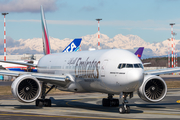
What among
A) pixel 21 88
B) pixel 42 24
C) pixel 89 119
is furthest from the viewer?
pixel 42 24

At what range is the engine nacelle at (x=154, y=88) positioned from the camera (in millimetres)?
23953

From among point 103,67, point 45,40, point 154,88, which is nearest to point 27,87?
point 103,67

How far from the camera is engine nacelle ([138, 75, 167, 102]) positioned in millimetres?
23953

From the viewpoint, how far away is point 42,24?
133 feet

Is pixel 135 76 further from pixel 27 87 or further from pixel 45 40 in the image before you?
pixel 45 40

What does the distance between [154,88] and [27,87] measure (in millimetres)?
10539

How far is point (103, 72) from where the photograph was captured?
22.2 meters

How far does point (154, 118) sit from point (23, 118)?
28.3ft

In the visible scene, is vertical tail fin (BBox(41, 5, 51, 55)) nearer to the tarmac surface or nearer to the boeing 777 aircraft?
the boeing 777 aircraft

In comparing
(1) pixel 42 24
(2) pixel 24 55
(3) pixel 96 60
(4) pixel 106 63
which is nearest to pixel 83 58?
(3) pixel 96 60

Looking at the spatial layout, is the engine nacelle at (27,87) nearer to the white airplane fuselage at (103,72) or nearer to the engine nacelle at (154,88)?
the white airplane fuselage at (103,72)

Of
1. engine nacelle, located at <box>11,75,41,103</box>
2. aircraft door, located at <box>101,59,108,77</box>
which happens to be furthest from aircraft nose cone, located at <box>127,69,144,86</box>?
engine nacelle, located at <box>11,75,41,103</box>

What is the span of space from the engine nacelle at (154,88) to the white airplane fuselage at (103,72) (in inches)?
110

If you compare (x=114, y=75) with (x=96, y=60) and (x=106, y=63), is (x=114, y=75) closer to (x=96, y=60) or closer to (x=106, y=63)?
(x=106, y=63)
